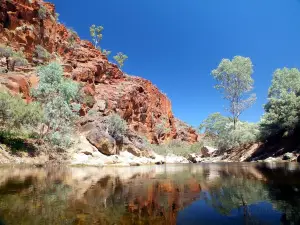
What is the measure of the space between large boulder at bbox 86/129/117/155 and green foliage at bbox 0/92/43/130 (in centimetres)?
1419

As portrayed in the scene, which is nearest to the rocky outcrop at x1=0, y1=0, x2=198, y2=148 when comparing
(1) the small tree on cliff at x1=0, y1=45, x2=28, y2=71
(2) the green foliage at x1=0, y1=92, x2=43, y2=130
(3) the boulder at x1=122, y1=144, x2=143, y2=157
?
(1) the small tree on cliff at x1=0, y1=45, x2=28, y2=71

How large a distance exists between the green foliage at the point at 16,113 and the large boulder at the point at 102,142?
14188 millimetres

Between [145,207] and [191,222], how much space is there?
205 cm

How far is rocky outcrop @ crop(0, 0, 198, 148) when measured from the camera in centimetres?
6240

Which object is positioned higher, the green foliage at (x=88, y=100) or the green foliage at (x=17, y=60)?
the green foliage at (x=17, y=60)

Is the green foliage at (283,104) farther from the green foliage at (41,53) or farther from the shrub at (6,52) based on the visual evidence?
the green foliage at (41,53)

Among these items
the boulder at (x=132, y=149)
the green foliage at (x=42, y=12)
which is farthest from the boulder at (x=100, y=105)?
the green foliage at (x=42, y=12)

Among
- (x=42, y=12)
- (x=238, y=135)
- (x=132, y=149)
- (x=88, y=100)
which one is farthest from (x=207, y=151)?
(x=42, y=12)

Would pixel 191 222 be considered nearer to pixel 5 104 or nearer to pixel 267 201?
pixel 267 201

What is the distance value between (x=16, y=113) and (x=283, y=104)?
143 feet

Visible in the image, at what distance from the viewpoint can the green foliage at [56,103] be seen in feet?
115

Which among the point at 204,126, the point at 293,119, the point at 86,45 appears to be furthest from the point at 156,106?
the point at 293,119

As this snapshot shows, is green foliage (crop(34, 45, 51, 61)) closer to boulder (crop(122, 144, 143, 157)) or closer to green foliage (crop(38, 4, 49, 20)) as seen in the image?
green foliage (crop(38, 4, 49, 20))

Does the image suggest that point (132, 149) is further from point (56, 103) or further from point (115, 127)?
point (56, 103)
